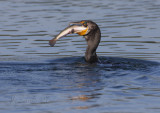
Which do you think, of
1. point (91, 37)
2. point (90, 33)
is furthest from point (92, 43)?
point (90, 33)

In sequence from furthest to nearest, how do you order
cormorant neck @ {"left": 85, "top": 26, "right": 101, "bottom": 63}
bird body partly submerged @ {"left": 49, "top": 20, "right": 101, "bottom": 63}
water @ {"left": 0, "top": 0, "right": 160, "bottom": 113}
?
cormorant neck @ {"left": 85, "top": 26, "right": 101, "bottom": 63}
bird body partly submerged @ {"left": 49, "top": 20, "right": 101, "bottom": 63}
water @ {"left": 0, "top": 0, "right": 160, "bottom": 113}

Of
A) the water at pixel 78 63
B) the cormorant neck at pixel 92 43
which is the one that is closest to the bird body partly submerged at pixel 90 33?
the cormorant neck at pixel 92 43

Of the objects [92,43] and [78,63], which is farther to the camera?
[92,43]

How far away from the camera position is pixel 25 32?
61.8ft

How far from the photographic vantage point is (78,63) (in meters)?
13.2

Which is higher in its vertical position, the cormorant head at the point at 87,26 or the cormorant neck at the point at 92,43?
the cormorant head at the point at 87,26

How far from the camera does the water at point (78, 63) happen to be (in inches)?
362

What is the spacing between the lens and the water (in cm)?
919

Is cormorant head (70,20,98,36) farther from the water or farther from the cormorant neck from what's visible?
the water

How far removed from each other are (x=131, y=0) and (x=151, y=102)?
1915 centimetres

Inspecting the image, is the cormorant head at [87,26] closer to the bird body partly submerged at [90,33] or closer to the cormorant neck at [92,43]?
the bird body partly submerged at [90,33]

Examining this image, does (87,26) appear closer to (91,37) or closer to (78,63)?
(91,37)

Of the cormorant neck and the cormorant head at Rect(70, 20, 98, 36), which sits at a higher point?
the cormorant head at Rect(70, 20, 98, 36)

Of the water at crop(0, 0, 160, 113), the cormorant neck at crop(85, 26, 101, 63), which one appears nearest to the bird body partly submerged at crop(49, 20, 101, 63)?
the cormorant neck at crop(85, 26, 101, 63)
